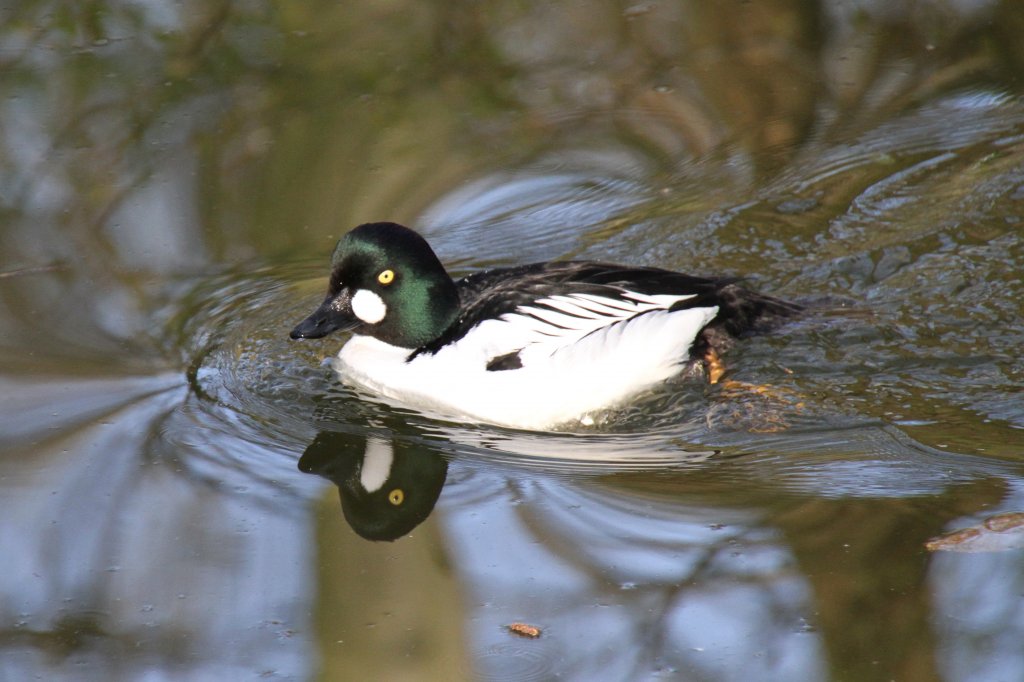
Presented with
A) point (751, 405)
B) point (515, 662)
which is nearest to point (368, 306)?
point (751, 405)

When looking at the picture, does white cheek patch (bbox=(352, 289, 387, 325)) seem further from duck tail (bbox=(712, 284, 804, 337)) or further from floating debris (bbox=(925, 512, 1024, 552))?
floating debris (bbox=(925, 512, 1024, 552))

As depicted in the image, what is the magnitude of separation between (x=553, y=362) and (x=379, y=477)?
102 centimetres

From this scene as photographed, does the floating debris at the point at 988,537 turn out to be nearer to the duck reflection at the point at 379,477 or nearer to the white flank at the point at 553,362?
the white flank at the point at 553,362

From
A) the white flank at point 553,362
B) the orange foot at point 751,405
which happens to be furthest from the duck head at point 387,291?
the orange foot at point 751,405

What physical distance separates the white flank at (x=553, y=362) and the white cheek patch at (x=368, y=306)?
246 millimetres

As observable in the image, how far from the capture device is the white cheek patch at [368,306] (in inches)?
252

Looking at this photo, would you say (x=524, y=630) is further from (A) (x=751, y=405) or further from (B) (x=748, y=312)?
(B) (x=748, y=312)

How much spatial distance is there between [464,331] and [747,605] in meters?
2.24

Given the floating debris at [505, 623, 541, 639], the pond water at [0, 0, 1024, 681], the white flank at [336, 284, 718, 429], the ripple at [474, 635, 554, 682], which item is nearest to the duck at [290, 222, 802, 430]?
the white flank at [336, 284, 718, 429]

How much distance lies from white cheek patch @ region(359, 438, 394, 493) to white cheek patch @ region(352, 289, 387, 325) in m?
0.64

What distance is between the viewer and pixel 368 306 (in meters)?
6.44

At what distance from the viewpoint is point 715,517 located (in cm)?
526

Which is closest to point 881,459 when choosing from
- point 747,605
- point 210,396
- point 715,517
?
point 715,517

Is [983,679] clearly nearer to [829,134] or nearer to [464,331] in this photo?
[464,331]
